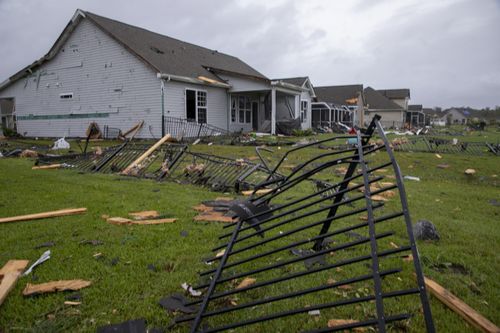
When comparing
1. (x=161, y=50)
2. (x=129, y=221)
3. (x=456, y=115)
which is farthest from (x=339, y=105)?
(x=456, y=115)

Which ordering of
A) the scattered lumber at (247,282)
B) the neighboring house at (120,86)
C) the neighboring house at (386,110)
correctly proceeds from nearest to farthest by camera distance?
1. the scattered lumber at (247,282)
2. the neighboring house at (120,86)
3. the neighboring house at (386,110)

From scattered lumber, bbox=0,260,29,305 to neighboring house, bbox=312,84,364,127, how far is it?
96.0 feet

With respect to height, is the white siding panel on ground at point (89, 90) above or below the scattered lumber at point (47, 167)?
above

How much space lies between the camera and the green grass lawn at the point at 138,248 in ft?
7.23

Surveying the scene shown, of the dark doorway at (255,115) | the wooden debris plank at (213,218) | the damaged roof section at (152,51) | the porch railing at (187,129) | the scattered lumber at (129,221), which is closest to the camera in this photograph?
the scattered lumber at (129,221)

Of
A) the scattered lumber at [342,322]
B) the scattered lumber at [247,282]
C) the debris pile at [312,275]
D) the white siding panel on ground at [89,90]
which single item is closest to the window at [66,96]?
the white siding panel on ground at [89,90]

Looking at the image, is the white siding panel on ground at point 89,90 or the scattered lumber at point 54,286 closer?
the scattered lumber at point 54,286

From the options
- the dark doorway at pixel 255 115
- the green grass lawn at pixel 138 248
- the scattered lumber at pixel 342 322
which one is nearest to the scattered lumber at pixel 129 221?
the green grass lawn at pixel 138 248

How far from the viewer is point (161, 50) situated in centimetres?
1894

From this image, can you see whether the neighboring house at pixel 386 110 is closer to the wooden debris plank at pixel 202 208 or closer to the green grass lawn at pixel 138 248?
the green grass lawn at pixel 138 248

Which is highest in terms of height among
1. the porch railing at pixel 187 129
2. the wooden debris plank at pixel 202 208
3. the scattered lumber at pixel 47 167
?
the porch railing at pixel 187 129

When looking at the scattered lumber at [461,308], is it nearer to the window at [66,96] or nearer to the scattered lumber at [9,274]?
the scattered lumber at [9,274]

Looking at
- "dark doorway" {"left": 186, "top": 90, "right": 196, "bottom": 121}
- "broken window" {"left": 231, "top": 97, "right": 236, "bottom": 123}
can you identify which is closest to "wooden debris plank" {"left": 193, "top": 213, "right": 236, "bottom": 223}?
"dark doorway" {"left": 186, "top": 90, "right": 196, "bottom": 121}

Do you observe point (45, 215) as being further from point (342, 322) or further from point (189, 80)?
point (189, 80)
